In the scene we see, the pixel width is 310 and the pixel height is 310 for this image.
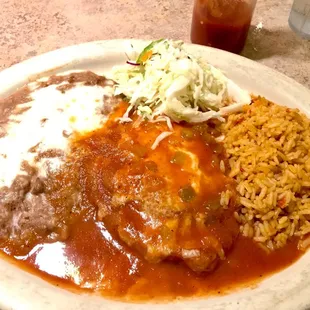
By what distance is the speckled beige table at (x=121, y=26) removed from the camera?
8.82ft

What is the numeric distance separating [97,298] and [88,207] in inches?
14.6

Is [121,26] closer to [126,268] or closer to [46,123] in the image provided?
[46,123]

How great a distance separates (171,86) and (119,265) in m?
0.87

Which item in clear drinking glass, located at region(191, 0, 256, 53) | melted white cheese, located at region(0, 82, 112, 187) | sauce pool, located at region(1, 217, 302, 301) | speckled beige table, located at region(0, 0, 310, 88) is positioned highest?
clear drinking glass, located at region(191, 0, 256, 53)

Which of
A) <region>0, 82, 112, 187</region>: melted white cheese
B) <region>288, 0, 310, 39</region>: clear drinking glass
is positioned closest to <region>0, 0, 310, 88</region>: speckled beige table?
<region>288, 0, 310, 39</region>: clear drinking glass

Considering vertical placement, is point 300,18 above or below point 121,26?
above

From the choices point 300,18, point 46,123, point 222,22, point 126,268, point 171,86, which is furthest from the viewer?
point 300,18

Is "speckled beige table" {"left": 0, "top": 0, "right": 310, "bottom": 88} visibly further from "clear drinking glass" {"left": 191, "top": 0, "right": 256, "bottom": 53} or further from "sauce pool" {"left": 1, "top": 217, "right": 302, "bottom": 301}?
"sauce pool" {"left": 1, "top": 217, "right": 302, "bottom": 301}

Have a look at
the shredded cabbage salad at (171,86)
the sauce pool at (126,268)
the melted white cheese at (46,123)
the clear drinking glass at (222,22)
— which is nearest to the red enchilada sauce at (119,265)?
the sauce pool at (126,268)

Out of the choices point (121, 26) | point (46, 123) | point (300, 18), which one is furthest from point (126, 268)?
point (300, 18)

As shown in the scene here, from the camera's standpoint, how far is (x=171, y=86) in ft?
6.59

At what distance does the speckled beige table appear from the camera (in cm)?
269

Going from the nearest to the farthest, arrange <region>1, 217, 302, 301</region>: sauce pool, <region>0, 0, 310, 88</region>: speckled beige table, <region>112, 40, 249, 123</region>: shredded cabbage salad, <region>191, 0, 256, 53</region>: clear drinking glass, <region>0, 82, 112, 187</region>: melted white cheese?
<region>1, 217, 302, 301</region>: sauce pool < <region>0, 82, 112, 187</region>: melted white cheese < <region>112, 40, 249, 123</region>: shredded cabbage salad < <region>191, 0, 256, 53</region>: clear drinking glass < <region>0, 0, 310, 88</region>: speckled beige table

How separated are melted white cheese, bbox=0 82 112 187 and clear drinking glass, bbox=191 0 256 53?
32.7 inches
